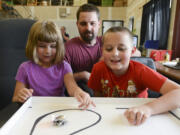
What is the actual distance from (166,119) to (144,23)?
128 inches

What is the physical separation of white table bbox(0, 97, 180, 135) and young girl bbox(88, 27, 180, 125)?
0.05 m

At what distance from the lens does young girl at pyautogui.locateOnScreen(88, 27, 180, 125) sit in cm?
64

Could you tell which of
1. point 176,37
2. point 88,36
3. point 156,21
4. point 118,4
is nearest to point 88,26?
point 88,36

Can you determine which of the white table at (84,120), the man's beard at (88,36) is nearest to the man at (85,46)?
the man's beard at (88,36)

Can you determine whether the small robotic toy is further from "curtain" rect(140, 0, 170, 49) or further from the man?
"curtain" rect(140, 0, 170, 49)

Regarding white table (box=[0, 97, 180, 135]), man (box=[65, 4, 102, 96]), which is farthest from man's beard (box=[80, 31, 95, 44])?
white table (box=[0, 97, 180, 135])

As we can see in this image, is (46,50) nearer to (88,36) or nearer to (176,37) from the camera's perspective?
(88,36)

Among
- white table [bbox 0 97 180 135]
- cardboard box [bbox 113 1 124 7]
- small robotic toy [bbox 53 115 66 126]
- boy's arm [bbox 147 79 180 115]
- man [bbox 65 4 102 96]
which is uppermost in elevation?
cardboard box [bbox 113 1 124 7]

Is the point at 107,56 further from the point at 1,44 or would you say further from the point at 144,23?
the point at 144,23

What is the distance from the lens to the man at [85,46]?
139 centimetres

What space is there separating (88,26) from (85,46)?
7.2 inches

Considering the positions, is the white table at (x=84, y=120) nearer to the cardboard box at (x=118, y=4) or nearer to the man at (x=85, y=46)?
the man at (x=85, y=46)

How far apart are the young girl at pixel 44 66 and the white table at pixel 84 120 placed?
28 cm

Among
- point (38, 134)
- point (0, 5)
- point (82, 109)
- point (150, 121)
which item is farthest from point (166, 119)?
point (0, 5)
